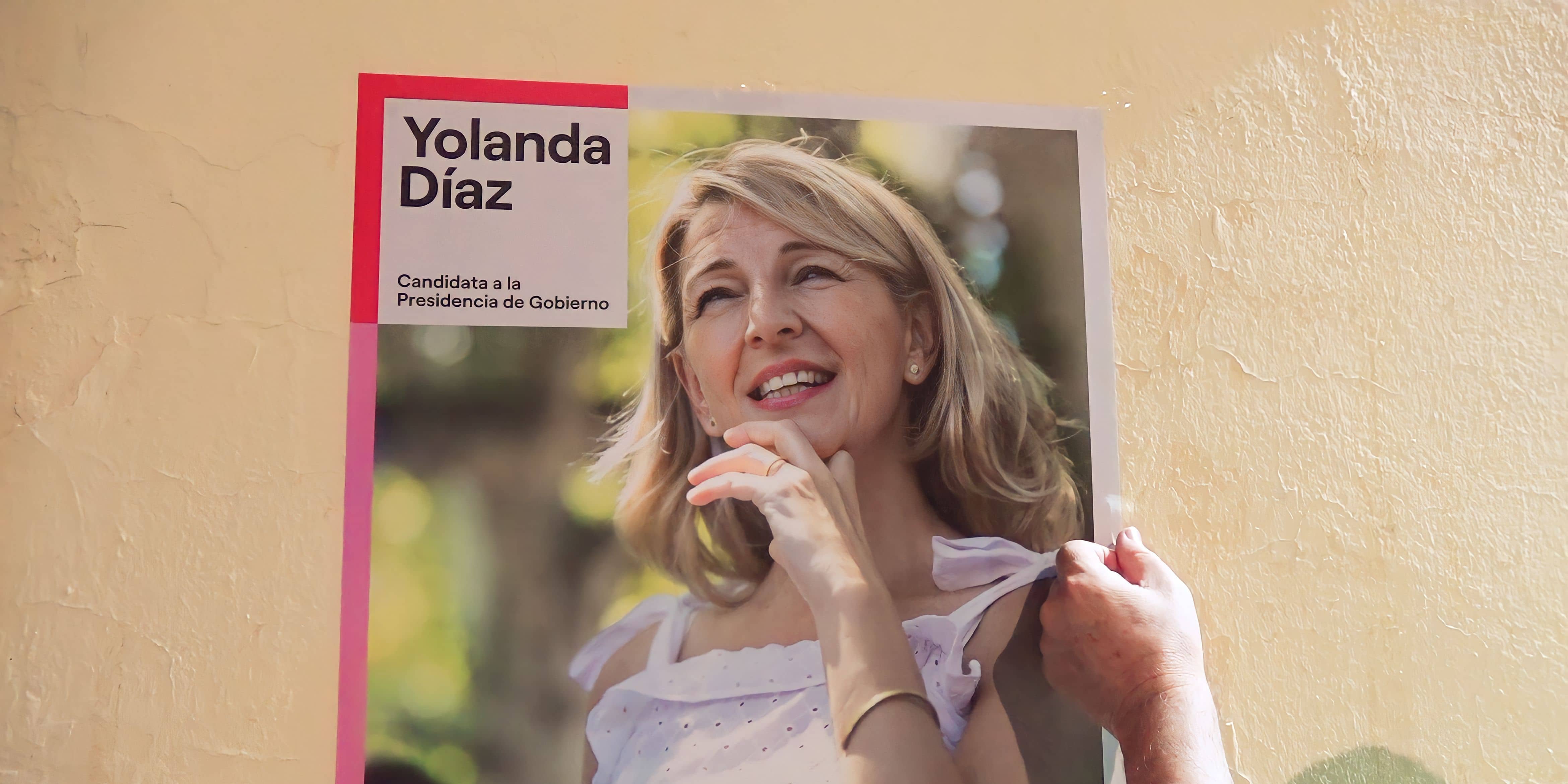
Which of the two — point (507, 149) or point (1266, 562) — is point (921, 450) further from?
point (507, 149)

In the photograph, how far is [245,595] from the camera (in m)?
1.22

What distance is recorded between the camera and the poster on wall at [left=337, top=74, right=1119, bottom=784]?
4.08 feet

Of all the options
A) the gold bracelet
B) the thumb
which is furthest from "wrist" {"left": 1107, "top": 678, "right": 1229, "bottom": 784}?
the gold bracelet

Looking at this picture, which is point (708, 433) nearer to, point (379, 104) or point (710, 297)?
point (710, 297)

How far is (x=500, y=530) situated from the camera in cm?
126

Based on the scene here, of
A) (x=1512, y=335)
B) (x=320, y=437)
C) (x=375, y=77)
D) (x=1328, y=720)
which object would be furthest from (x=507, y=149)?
(x=1512, y=335)

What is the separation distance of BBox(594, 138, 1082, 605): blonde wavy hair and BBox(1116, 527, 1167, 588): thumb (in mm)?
61

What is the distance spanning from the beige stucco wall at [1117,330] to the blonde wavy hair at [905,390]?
0.11 m

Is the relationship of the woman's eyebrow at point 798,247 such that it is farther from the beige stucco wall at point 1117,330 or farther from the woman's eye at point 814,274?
the beige stucco wall at point 1117,330

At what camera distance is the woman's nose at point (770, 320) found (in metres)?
1.30

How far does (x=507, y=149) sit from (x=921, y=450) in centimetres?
63

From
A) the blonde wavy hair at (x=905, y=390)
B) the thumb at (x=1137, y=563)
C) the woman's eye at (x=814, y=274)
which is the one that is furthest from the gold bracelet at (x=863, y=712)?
the woman's eye at (x=814, y=274)

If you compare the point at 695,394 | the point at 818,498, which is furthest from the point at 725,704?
the point at 695,394

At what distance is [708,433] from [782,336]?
0.49 feet
